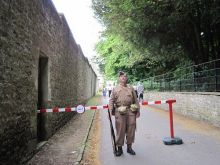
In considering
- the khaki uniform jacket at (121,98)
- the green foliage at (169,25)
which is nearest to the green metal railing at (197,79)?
the green foliage at (169,25)

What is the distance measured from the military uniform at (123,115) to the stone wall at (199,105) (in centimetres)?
576

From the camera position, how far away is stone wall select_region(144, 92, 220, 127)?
1316 centimetres

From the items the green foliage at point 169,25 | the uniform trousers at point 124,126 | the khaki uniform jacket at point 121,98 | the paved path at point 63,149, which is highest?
the green foliage at point 169,25

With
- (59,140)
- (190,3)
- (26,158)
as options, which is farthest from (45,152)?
(190,3)

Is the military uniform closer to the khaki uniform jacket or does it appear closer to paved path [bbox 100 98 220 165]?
the khaki uniform jacket

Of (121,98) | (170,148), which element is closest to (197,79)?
(170,148)

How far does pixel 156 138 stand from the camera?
415 inches

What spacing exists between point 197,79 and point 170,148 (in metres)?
8.45

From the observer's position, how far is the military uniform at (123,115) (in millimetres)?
8109

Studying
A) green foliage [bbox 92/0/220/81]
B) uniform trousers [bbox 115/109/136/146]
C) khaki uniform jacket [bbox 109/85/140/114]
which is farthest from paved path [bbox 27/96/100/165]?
green foliage [bbox 92/0/220/81]

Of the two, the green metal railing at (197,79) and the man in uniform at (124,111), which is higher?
the green metal railing at (197,79)

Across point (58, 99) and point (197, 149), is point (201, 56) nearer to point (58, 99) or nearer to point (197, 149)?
point (58, 99)

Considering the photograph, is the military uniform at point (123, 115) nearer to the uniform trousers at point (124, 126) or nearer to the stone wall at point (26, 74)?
the uniform trousers at point (124, 126)

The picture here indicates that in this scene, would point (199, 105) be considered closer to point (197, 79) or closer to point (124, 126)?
point (197, 79)
